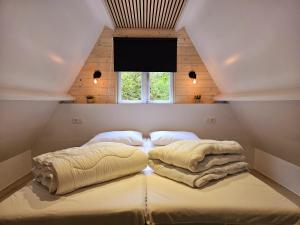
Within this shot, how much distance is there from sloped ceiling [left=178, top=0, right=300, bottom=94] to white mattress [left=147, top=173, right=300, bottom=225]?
1.06 meters

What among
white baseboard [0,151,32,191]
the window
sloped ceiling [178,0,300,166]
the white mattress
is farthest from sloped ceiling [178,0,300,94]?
white baseboard [0,151,32,191]

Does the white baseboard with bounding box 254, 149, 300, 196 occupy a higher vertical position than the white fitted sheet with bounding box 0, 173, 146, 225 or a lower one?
lower

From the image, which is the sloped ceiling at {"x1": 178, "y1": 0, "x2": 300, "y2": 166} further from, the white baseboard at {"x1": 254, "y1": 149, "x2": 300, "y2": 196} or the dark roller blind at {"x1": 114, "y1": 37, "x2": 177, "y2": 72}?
the dark roller blind at {"x1": 114, "y1": 37, "x2": 177, "y2": 72}

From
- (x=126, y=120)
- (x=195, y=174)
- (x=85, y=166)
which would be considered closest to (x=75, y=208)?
(x=85, y=166)

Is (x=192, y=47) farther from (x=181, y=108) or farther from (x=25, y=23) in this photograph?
(x=25, y=23)

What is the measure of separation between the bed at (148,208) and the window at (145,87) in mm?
2407

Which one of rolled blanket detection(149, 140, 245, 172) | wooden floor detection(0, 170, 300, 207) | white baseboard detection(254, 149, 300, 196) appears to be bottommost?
wooden floor detection(0, 170, 300, 207)

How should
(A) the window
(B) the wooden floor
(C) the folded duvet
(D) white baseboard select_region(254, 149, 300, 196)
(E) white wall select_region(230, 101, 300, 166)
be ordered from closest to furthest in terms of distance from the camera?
(C) the folded duvet < (E) white wall select_region(230, 101, 300, 166) < (B) the wooden floor < (D) white baseboard select_region(254, 149, 300, 196) < (A) the window

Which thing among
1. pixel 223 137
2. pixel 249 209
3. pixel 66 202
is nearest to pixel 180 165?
pixel 249 209

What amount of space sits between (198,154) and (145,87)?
2287mm

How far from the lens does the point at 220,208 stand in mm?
976

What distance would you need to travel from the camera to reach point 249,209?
3.18 ft

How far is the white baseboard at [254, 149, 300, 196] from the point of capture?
A: 2489 millimetres

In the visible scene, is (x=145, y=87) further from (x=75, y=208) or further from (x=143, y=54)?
(x=75, y=208)
